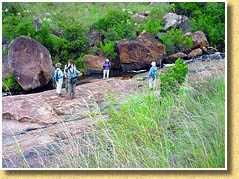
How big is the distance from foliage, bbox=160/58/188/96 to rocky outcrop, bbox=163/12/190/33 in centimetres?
335

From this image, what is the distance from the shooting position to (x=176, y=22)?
7.94 metres

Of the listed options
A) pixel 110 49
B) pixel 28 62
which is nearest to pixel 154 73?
pixel 28 62

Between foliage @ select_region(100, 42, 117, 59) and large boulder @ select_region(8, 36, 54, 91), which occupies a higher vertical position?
foliage @ select_region(100, 42, 117, 59)

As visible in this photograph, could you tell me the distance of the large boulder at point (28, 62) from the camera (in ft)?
25.7

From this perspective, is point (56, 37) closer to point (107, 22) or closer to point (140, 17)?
point (107, 22)

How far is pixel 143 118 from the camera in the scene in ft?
9.87

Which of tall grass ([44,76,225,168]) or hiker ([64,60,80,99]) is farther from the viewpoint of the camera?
hiker ([64,60,80,99])

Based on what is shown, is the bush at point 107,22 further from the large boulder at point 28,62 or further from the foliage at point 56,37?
the large boulder at point 28,62

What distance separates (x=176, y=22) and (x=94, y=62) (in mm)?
2959

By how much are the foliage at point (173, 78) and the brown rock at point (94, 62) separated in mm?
4279

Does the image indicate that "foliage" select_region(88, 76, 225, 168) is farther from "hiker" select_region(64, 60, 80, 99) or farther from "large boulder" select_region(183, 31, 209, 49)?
"large boulder" select_region(183, 31, 209, 49)

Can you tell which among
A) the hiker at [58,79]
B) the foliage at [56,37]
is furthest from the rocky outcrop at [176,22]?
the hiker at [58,79]

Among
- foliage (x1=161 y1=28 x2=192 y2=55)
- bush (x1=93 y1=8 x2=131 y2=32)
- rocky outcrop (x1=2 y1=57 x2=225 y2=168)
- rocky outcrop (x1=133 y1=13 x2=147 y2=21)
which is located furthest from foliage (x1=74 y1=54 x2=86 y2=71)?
rocky outcrop (x1=2 y1=57 x2=225 y2=168)

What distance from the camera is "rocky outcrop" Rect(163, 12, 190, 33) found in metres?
7.33
